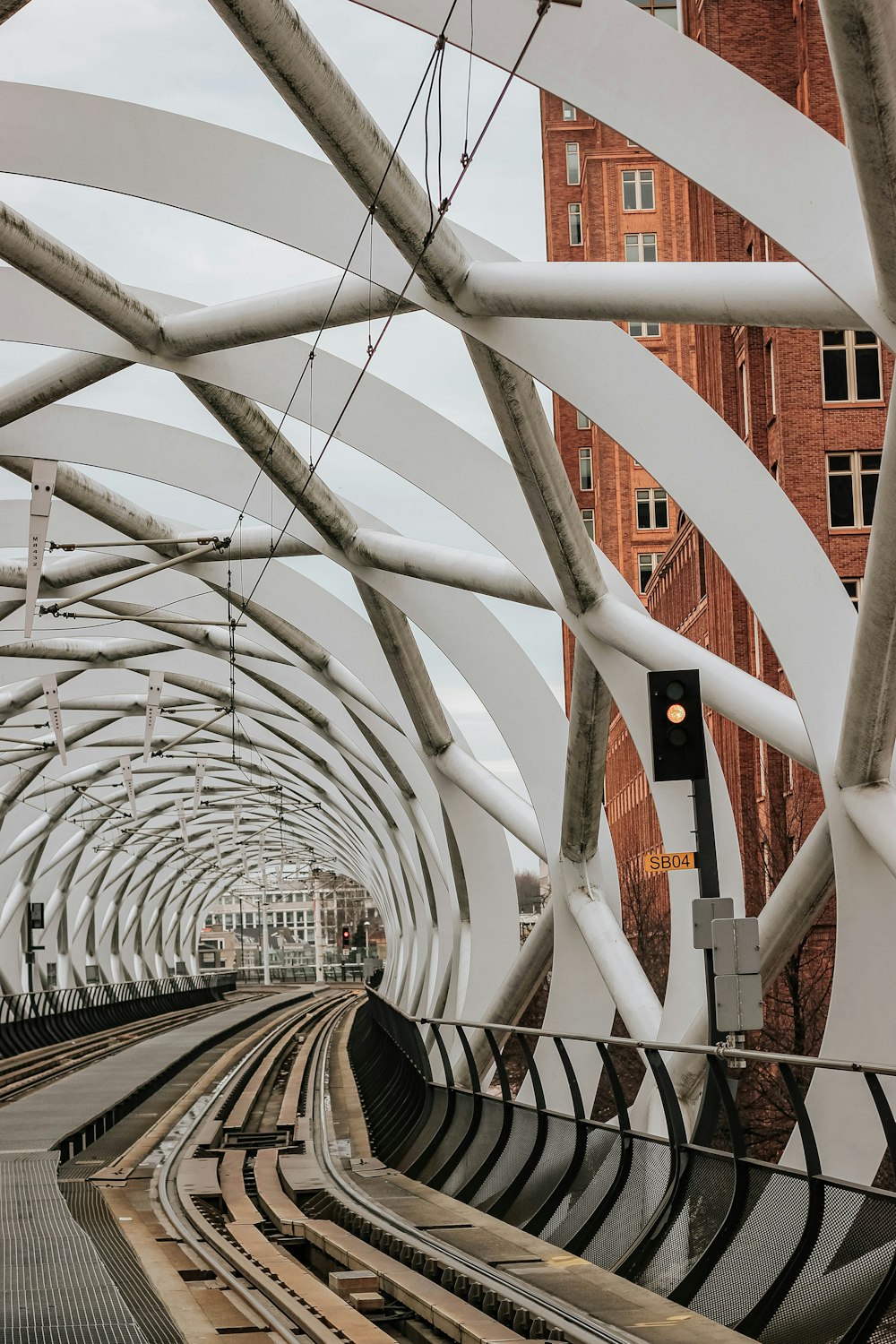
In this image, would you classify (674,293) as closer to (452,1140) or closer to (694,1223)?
(694,1223)

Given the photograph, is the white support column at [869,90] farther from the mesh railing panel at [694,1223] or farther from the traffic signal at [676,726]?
the mesh railing panel at [694,1223]

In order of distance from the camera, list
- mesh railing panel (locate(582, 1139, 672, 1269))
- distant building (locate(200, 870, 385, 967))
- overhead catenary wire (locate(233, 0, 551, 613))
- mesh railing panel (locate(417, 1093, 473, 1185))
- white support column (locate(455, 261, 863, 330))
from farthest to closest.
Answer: distant building (locate(200, 870, 385, 967)), mesh railing panel (locate(417, 1093, 473, 1185)), mesh railing panel (locate(582, 1139, 672, 1269)), white support column (locate(455, 261, 863, 330)), overhead catenary wire (locate(233, 0, 551, 613))

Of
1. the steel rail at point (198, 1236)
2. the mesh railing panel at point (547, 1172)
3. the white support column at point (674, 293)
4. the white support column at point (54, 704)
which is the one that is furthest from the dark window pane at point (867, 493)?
the mesh railing panel at point (547, 1172)

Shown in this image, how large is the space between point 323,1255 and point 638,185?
3094 inches

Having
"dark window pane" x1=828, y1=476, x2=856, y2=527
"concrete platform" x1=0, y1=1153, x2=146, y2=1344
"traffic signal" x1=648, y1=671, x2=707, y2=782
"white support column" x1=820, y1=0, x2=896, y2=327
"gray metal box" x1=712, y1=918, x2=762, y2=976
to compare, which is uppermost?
"dark window pane" x1=828, y1=476, x2=856, y2=527

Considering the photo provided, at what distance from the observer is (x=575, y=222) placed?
91625 millimetres

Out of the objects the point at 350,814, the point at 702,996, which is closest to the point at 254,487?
the point at 702,996

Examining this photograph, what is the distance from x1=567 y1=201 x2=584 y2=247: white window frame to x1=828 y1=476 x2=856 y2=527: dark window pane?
53.6 m

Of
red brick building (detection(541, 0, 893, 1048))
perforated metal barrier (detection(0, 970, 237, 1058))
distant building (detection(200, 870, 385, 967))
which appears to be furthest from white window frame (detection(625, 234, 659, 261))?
distant building (detection(200, 870, 385, 967))

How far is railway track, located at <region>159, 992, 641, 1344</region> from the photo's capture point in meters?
10.3

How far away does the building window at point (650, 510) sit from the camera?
3361 inches

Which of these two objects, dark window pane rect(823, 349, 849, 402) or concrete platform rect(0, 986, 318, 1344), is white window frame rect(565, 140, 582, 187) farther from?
concrete platform rect(0, 986, 318, 1344)

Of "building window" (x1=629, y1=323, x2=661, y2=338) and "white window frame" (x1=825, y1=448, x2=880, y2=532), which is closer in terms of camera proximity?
"white window frame" (x1=825, y1=448, x2=880, y2=532)

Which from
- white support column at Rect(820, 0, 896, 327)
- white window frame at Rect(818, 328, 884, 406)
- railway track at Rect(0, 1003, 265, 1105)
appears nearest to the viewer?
white support column at Rect(820, 0, 896, 327)
